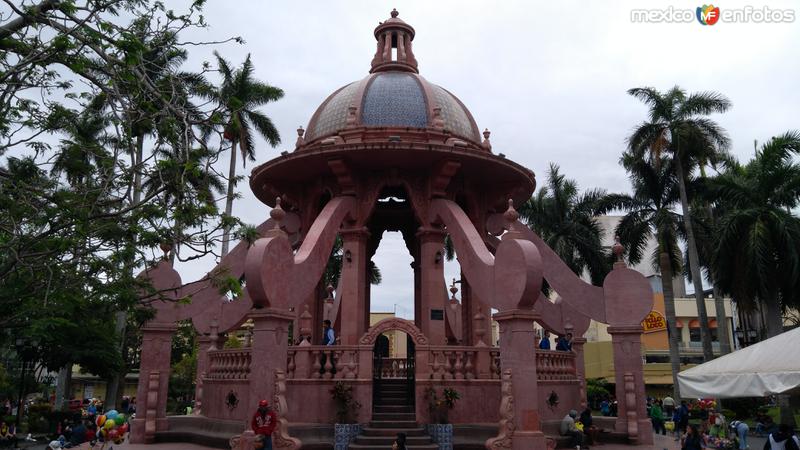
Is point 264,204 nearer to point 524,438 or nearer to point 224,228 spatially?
point 224,228

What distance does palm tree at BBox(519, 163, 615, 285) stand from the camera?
31.0 m

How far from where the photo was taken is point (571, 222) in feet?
105

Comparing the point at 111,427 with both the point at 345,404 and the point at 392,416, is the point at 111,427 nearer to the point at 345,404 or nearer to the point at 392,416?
the point at 345,404

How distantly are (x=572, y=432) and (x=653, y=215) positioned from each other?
18.9m

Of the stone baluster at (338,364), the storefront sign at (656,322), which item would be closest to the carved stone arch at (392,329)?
the stone baluster at (338,364)

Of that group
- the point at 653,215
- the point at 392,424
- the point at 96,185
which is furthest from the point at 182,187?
the point at 653,215

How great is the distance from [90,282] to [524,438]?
23.7ft

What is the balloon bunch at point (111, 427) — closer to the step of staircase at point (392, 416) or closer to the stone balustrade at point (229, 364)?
the stone balustrade at point (229, 364)

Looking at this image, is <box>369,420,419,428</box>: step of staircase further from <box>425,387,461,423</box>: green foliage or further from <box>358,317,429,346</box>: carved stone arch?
<box>358,317,429,346</box>: carved stone arch

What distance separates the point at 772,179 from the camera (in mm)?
23219

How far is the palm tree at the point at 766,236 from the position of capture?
2162cm

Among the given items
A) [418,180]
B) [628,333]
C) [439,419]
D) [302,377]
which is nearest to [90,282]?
[302,377]

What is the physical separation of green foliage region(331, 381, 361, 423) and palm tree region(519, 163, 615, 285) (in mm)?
21363

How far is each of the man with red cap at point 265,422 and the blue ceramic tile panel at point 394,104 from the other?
8326 millimetres
